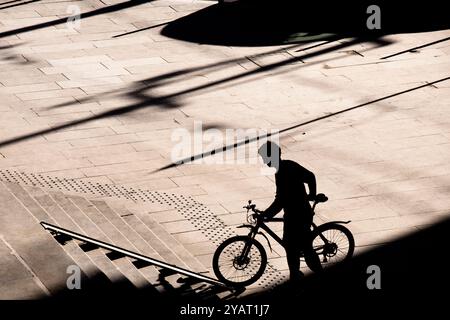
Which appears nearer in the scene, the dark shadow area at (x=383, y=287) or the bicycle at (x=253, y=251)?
the dark shadow area at (x=383, y=287)

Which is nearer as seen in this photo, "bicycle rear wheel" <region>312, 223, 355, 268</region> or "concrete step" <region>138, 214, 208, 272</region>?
"bicycle rear wheel" <region>312, 223, 355, 268</region>

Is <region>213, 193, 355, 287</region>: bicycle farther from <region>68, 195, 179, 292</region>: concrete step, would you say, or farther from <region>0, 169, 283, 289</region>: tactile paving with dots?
<region>0, 169, 283, 289</region>: tactile paving with dots

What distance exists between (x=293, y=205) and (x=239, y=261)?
119 cm

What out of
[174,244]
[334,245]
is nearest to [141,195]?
[174,244]

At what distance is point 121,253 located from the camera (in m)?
15.0

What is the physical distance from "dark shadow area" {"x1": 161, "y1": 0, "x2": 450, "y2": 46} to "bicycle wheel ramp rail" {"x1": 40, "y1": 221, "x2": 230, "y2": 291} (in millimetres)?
13294

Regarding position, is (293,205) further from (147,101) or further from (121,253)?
(147,101)

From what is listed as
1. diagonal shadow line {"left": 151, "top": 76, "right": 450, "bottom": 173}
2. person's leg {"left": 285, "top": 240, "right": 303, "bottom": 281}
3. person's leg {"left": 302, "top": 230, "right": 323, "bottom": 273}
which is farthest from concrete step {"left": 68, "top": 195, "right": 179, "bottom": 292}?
diagonal shadow line {"left": 151, "top": 76, "right": 450, "bottom": 173}

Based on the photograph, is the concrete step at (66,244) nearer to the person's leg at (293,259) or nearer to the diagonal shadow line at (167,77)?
the person's leg at (293,259)

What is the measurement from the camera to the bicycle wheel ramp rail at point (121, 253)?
14.5 meters

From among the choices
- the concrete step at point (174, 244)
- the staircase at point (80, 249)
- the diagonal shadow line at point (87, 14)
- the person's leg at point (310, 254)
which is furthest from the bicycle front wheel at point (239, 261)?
the diagonal shadow line at point (87, 14)

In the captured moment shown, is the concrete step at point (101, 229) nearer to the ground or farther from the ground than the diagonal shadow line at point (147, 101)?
farther from the ground

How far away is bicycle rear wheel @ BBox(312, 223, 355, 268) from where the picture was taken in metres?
14.8

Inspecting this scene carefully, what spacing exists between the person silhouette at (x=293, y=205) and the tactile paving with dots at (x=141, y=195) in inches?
92.2
